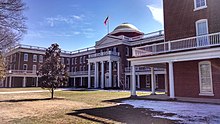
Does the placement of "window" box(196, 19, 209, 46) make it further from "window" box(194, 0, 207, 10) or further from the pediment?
the pediment

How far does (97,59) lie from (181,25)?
25401mm

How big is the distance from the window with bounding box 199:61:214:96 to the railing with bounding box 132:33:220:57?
160cm

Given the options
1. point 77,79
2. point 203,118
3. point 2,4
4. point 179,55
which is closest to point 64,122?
point 203,118

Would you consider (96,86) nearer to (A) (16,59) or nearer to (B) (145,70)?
(B) (145,70)

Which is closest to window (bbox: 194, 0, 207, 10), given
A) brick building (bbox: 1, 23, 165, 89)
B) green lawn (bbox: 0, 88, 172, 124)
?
green lawn (bbox: 0, 88, 172, 124)

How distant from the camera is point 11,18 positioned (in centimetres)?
1054

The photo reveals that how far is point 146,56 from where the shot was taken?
16156 mm

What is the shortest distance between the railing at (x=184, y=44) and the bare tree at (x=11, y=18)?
32.9 ft

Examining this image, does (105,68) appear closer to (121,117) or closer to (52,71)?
(52,71)

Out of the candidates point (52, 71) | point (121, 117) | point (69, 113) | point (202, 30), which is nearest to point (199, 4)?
point (202, 30)

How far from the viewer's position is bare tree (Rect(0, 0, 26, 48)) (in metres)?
10.1

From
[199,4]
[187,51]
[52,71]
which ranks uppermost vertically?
[199,4]

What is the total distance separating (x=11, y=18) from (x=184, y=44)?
12535 millimetres

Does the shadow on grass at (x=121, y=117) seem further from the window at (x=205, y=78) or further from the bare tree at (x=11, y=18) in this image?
the window at (x=205, y=78)
